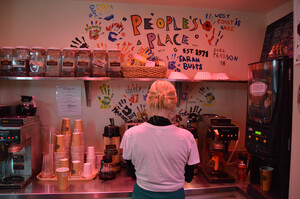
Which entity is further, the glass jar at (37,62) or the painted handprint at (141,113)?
the painted handprint at (141,113)

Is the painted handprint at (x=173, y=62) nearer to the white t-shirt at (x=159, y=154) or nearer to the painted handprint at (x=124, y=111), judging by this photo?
the painted handprint at (x=124, y=111)

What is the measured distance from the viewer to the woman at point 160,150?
134 centimetres

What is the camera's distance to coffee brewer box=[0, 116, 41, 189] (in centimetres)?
174

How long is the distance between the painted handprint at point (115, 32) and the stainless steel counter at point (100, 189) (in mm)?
1362

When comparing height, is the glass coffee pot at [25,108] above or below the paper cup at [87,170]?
above

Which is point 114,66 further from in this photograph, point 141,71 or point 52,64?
point 52,64

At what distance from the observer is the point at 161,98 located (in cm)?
137

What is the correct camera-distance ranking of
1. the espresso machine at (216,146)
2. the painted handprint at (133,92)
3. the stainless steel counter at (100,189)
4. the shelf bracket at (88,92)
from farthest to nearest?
the painted handprint at (133,92) → the shelf bracket at (88,92) → the espresso machine at (216,146) → the stainless steel counter at (100,189)

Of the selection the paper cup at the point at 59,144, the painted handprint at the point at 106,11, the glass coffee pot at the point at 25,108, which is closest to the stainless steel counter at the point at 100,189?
the paper cup at the point at 59,144

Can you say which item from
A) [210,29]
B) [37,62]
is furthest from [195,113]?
[37,62]

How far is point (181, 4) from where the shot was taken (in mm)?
2348

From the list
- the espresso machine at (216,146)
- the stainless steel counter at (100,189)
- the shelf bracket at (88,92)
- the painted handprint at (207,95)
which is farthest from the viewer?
the painted handprint at (207,95)

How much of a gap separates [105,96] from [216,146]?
3.91 ft

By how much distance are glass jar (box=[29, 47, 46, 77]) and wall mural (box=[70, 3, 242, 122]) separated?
0.34 m
